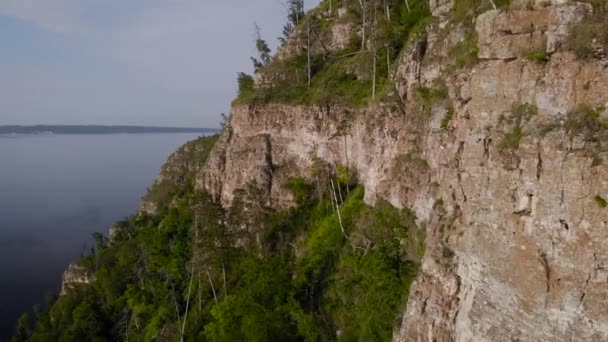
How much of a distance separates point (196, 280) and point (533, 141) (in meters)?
29.7

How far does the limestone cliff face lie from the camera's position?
11.6m

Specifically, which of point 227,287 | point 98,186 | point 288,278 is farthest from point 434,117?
point 98,186

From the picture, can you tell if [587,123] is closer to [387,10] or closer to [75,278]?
[387,10]

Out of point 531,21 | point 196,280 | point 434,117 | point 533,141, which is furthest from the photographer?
Answer: point 196,280

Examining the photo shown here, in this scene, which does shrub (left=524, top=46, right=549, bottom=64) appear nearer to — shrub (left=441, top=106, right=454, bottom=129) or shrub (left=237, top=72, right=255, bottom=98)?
shrub (left=441, top=106, right=454, bottom=129)

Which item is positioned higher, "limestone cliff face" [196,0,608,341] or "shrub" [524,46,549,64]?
"shrub" [524,46,549,64]

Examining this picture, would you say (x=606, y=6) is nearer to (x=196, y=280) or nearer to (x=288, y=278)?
(x=288, y=278)

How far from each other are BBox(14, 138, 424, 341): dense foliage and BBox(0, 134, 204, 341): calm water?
16.7 m

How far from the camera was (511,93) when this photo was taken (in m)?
14.2

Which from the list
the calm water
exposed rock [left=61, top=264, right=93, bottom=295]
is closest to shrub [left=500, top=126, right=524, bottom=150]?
exposed rock [left=61, top=264, right=93, bottom=295]

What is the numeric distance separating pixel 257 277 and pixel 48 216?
281ft

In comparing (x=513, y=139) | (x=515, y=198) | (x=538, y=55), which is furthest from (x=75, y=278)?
(x=538, y=55)

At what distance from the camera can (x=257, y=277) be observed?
87.3 feet

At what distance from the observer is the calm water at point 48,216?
211 ft
